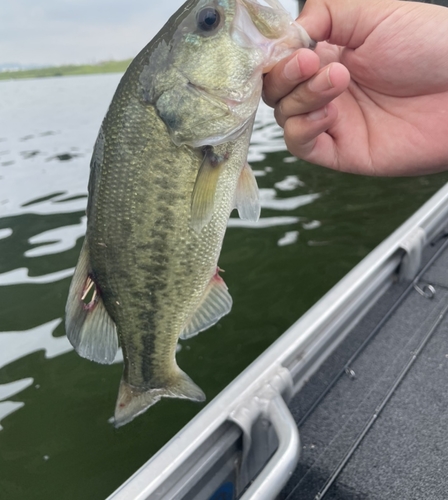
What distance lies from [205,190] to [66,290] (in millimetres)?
3549

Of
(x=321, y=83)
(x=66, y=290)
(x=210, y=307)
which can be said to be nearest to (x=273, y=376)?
(x=210, y=307)

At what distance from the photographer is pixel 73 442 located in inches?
118

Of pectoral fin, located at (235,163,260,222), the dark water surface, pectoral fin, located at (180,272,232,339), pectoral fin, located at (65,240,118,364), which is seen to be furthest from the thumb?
the dark water surface

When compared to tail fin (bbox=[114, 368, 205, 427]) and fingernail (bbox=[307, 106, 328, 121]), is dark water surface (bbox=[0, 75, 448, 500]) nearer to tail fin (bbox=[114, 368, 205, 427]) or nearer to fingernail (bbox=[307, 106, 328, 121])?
tail fin (bbox=[114, 368, 205, 427])

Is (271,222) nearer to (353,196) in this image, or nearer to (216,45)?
(353,196)

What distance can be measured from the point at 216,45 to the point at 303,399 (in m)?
1.75

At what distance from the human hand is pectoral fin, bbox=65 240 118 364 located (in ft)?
2.88

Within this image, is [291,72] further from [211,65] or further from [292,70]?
[211,65]

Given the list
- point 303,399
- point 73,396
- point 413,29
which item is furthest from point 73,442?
point 413,29

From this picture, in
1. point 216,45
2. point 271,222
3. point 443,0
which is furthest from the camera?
point 271,222

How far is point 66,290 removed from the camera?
14.9 ft

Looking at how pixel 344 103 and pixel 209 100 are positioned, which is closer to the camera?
pixel 209 100

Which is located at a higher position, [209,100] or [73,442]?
[209,100]

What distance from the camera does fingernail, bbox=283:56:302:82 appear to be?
136 cm
